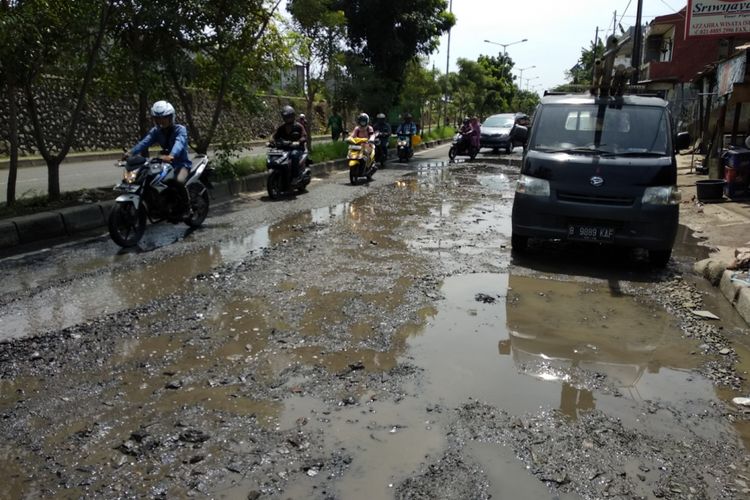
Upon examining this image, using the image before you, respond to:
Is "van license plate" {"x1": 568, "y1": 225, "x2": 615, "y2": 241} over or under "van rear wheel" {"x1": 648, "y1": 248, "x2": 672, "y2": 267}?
over

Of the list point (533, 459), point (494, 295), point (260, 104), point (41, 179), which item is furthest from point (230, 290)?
point (41, 179)

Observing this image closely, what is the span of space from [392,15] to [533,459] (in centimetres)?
2063

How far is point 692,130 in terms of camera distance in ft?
68.7

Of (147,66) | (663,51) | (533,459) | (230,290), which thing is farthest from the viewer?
(663,51)

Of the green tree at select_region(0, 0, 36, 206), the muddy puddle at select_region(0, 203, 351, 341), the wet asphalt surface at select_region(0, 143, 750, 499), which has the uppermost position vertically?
the green tree at select_region(0, 0, 36, 206)

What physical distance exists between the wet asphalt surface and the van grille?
74 cm

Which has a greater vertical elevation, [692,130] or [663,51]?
[663,51]

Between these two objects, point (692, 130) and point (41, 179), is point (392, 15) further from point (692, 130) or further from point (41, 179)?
point (41, 179)

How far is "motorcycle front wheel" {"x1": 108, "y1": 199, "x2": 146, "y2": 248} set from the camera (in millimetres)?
6730

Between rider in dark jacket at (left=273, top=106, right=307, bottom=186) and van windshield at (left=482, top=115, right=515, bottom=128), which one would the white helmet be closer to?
rider in dark jacket at (left=273, top=106, right=307, bottom=186)

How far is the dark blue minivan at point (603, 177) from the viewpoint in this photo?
237 inches

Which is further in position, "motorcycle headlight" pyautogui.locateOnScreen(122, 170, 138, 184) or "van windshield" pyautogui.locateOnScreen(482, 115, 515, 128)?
"van windshield" pyautogui.locateOnScreen(482, 115, 515, 128)

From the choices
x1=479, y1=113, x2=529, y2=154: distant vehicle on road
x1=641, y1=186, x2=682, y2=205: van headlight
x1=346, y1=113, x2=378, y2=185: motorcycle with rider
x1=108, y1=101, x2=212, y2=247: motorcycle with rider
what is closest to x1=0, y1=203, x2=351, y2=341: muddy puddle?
x1=108, y1=101, x2=212, y2=247: motorcycle with rider

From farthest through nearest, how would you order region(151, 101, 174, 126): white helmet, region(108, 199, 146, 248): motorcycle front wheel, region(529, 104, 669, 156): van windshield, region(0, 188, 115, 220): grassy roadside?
region(0, 188, 115, 220): grassy roadside → region(151, 101, 174, 126): white helmet → region(108, 199, 146, 248): motorcycle front wheel → region(529, 104, 669, 156): van windshield
